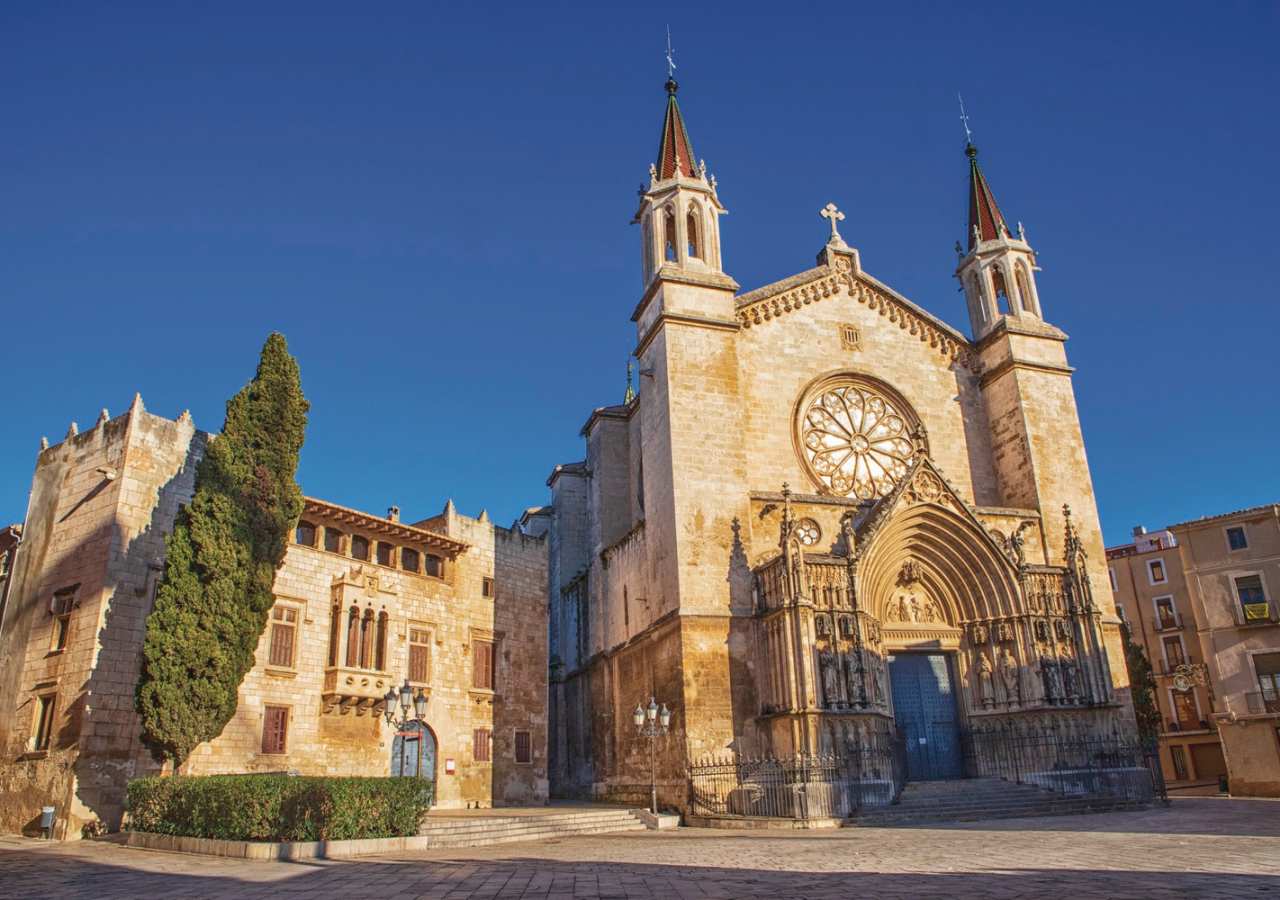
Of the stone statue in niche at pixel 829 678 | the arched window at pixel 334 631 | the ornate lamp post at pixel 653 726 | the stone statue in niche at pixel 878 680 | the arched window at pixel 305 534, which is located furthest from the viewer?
the arched window at pixel 305 534

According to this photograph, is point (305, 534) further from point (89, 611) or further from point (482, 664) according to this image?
point (482, 664)

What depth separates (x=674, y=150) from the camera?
2761cm

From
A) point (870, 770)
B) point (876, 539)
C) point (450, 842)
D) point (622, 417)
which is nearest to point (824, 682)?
point (870, 770)

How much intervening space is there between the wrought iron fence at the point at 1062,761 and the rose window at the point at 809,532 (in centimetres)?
608

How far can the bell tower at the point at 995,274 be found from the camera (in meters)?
28.2

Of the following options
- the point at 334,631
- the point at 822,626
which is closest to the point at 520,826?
the point at 334,631

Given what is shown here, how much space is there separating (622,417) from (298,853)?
19277 millimetres

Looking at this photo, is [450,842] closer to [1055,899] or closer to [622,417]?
[1055,899]

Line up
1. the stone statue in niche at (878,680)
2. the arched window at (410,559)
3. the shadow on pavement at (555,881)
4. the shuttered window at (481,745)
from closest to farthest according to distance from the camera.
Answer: the shadow on pavement at (555,881)
the stone statue in niche at (878,680)
the arched window at (410,559)
the shuttered window at (481,745)

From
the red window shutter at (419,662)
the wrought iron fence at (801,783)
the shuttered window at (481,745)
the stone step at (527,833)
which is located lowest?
the stone step at (527,833)

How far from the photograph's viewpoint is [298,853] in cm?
1338

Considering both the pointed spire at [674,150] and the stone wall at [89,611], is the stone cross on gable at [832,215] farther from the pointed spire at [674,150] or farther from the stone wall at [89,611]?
the stone wall at [89,611]

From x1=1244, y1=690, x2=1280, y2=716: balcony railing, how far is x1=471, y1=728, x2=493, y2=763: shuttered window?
26.4m

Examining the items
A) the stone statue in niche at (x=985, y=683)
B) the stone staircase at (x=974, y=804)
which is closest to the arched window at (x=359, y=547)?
the stone staircase at (x=974, y=804)
